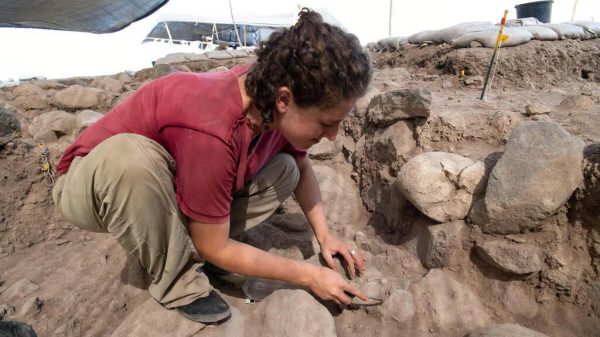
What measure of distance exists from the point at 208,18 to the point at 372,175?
64.6 ft

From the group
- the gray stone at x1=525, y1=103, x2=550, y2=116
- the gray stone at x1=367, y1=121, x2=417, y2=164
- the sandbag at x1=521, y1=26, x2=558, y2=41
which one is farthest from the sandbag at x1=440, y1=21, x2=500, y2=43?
the gray stone at x1=367, y1=121, x2=417, y2=164

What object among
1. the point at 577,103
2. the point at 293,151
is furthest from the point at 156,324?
the point at 577,103

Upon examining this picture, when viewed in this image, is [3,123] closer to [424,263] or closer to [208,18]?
[424,263]

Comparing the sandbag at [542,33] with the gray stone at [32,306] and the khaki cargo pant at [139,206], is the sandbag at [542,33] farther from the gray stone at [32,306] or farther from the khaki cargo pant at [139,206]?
the gray stone at [32,306]

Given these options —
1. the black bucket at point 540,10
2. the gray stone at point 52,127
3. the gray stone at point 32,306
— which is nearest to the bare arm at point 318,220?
the gray stone at point 32,306

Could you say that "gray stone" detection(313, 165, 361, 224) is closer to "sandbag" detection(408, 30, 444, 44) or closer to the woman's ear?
the woman's ear

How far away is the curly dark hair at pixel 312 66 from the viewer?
1031 millimetres


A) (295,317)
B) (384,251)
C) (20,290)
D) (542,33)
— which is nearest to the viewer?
(295,317)

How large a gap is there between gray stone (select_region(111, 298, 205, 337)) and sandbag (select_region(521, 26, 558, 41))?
19.3ft

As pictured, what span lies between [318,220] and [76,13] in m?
1.52

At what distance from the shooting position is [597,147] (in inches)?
60.7

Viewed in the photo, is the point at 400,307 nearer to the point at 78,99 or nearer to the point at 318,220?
the point at 318,220

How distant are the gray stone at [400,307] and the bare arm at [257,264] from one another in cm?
16

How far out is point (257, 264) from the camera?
4.28ft
